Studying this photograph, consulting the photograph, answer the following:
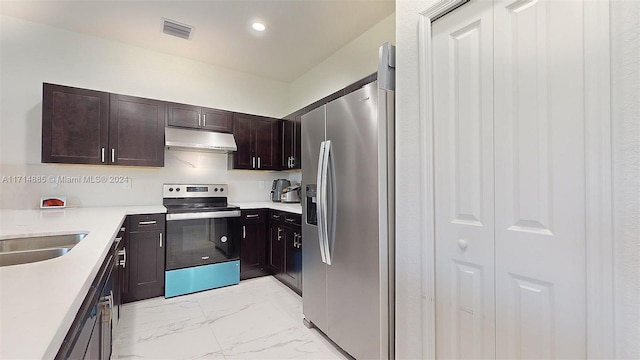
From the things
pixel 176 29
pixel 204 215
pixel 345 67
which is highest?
pixel 176 29

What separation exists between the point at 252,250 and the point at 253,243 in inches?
3.3

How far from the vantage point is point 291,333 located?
2262mm

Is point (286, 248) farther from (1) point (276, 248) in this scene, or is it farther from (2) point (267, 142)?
(2) point (267, 142)

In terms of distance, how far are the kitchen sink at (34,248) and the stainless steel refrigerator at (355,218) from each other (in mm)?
1424

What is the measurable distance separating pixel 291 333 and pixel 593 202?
2096 millimetres

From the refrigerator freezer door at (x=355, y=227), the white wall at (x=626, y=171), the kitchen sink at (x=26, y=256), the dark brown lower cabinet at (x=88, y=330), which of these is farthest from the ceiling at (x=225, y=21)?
the dark brown lower cabinet at (x=88, y=330)

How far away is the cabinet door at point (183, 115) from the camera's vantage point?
327cm

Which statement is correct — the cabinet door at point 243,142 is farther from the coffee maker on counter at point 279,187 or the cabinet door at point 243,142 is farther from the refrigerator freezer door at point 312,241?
the refrigerator freezer door at point 312,241

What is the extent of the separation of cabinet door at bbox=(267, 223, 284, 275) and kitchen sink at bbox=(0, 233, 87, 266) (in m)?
1.96

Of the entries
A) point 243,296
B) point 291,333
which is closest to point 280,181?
point 243,296

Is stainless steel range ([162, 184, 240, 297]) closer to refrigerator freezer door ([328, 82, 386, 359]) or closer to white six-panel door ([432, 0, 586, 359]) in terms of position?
refrigerator freezer door ([328, 82, 386, 359])

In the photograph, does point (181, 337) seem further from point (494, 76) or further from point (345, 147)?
point (494, 76)

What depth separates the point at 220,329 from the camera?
2.31 metres

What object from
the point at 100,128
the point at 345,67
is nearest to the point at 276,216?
the point at 345,67
